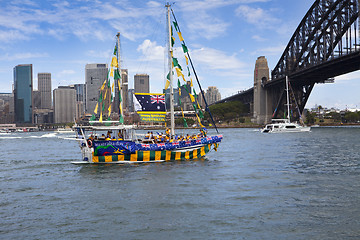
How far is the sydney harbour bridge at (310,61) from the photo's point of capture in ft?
279

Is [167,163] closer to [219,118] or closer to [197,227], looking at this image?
[197,227]

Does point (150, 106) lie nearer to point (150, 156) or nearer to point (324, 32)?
point (150, 156)

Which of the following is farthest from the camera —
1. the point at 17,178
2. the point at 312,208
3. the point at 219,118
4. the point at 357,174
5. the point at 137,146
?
the point at 219,118

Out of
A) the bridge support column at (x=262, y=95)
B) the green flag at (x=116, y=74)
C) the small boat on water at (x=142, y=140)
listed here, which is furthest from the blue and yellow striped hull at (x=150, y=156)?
the bridge support column at (x=262, y=95)

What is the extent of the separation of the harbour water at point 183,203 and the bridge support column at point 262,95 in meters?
117

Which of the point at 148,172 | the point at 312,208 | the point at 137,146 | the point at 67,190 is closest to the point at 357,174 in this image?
the point at 312,208

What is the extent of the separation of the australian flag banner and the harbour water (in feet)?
15.2

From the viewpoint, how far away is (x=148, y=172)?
23812mm

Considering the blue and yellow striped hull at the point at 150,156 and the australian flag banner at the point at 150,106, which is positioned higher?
the australian flag banner at the point at 150,106

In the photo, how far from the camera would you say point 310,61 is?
10631 cm

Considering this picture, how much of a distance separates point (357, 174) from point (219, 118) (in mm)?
162783

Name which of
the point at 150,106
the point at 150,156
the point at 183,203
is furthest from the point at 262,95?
the point at 183,203

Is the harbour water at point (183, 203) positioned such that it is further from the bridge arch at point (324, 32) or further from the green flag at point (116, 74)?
the bridge arch at point (324, 32)

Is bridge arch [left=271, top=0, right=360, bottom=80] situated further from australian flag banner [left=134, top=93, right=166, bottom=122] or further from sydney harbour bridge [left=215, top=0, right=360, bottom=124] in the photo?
australian flag banner [left=134, top=93, right=166, bottom=122]
